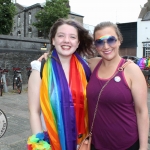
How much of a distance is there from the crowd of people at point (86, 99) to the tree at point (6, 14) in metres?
14.8

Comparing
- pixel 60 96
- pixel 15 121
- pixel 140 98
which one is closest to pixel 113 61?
pixel 140 98

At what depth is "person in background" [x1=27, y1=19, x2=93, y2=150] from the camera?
1.96 m

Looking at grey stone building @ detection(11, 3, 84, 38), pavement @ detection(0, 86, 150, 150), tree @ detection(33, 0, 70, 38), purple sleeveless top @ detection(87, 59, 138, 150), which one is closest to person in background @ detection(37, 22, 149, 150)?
purple sleeveless top @ detection(87, 59, 138, 150)

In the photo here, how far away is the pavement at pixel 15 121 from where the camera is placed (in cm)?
412

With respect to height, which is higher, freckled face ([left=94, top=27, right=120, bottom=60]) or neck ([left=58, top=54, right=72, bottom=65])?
freckled face ([left=94, top=27, right=120, bottom=60])

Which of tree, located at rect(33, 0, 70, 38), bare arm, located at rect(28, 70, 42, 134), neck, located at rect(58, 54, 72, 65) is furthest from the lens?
tree, located at rect(33, 0, 70, 38)

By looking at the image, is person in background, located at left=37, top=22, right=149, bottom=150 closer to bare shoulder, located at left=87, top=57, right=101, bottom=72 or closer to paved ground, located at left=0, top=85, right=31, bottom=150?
bare shoulder, located at left=87, top=57, right=101, bottom=72

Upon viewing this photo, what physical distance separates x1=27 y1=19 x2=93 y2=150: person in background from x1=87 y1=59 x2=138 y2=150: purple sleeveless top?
13 centimetres

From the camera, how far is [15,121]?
555 cm

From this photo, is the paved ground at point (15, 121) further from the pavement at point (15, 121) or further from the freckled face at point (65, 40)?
the freckled face at point (65, 40)

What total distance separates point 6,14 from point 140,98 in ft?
52.8

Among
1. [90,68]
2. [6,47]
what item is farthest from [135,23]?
[90,68]

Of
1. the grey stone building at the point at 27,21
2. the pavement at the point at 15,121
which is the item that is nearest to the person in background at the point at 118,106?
the pavement at the point at 15,121

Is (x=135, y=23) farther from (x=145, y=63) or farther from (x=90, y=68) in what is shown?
(x=90, y=68)
